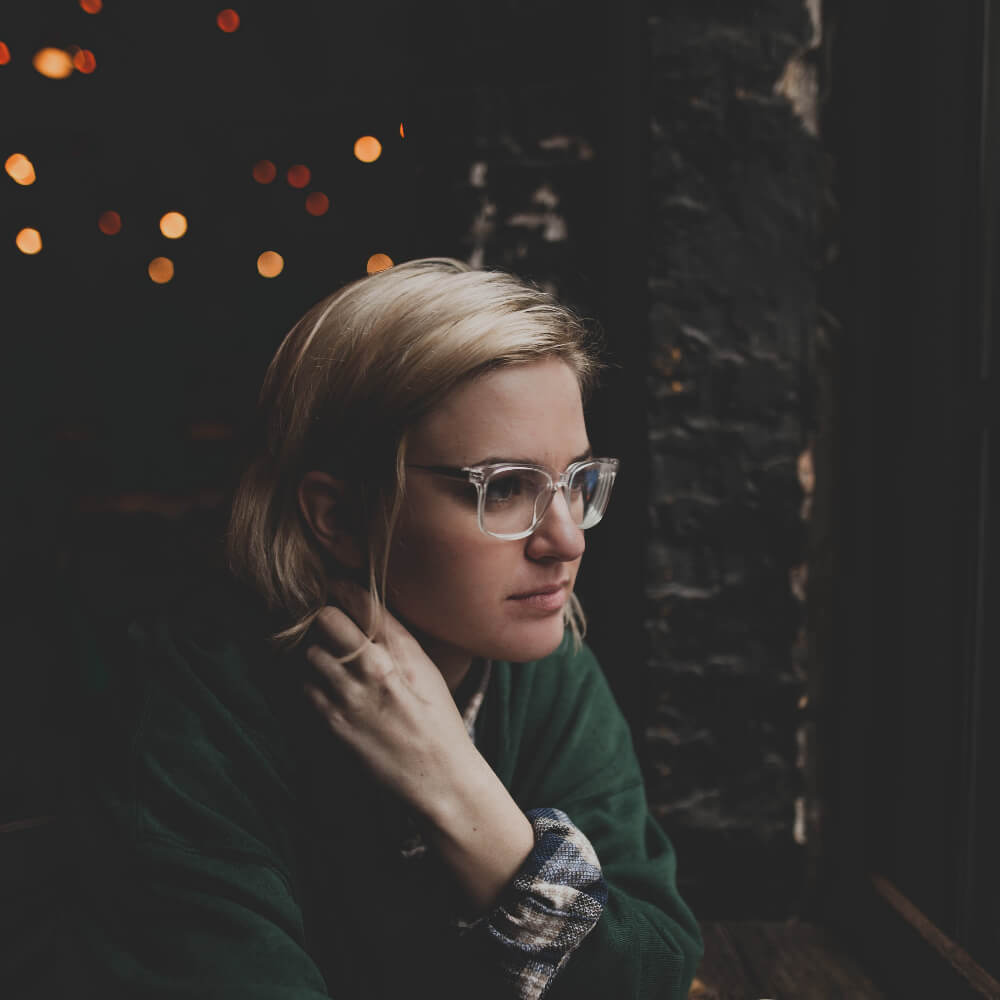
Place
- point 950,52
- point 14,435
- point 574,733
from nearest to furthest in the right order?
point 574,733 < point 950,52 < point 14,435

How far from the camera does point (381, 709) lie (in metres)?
0.96

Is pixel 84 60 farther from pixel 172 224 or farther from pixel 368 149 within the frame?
pixel 368 149

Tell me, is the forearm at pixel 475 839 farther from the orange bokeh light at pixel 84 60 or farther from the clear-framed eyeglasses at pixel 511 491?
the orange bokeh light at pixel 84 60

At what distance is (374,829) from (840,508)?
1170 mm

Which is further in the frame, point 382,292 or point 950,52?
point 950,52

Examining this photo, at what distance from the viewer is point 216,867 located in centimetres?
87

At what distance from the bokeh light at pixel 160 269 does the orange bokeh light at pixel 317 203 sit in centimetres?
63

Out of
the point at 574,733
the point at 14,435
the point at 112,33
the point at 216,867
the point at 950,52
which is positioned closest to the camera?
the point at 216,867

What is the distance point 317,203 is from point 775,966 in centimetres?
290

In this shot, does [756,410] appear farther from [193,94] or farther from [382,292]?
[193,94]

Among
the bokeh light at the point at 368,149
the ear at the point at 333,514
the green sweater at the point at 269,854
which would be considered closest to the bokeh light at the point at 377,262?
the bokeh light at the point at 368,149

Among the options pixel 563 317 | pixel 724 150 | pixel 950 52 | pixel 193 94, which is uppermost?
pixel 193 94

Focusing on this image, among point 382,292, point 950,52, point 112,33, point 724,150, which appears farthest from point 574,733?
point 112,33

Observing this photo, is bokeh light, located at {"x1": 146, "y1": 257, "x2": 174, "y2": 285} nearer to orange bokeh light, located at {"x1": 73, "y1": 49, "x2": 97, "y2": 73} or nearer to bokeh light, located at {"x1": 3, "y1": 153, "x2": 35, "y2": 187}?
bokeh light, located at {"x1": 3, "y1": 153, "x2": 35, "y2": 187}
